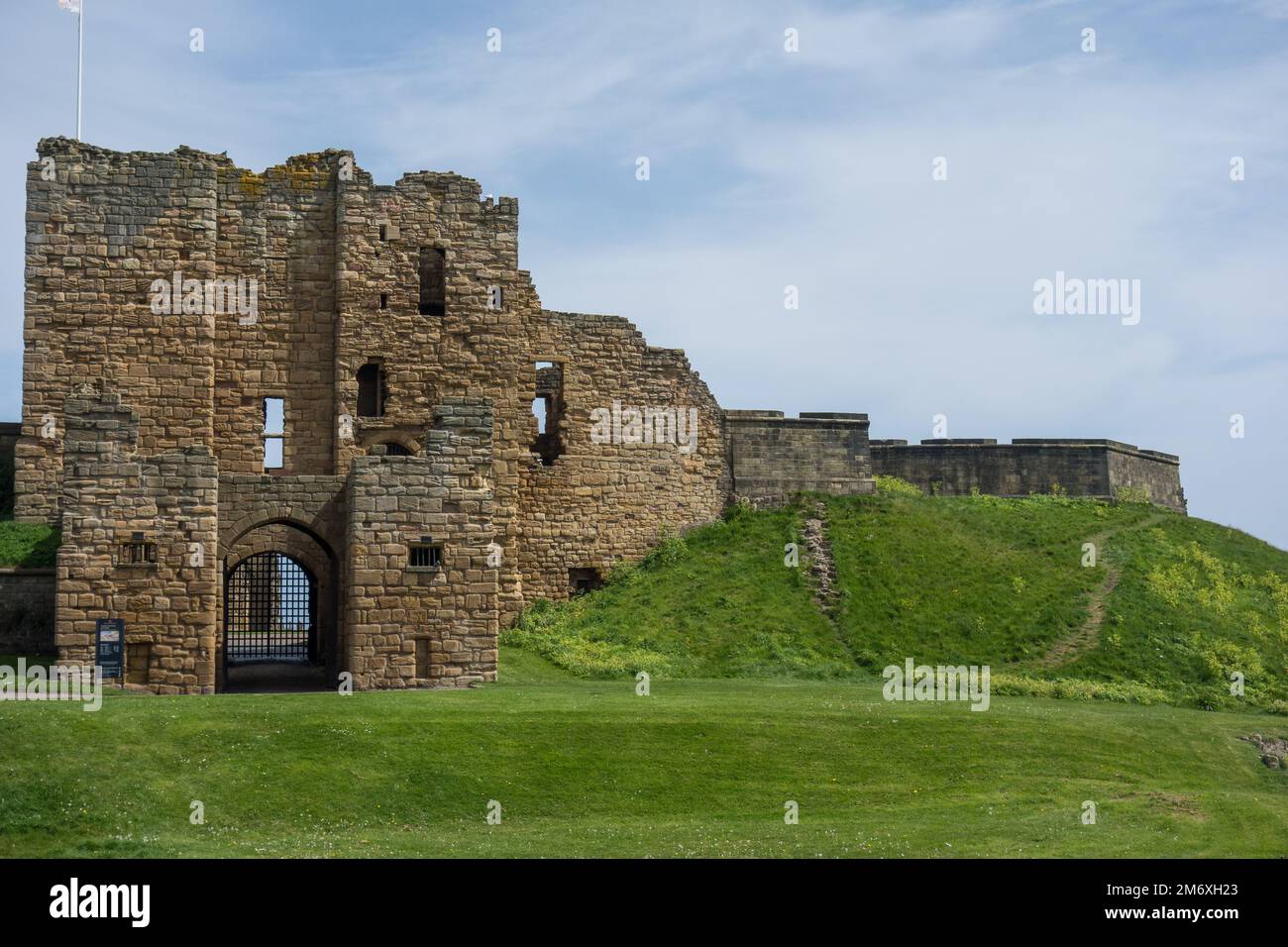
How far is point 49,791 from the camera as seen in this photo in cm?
2203

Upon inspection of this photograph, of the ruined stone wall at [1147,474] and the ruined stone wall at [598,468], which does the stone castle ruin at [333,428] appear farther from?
the ruined stone wall at [1147,474]

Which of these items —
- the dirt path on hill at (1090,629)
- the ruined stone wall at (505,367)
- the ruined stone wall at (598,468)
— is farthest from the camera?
the ruined stone wall at (598,468)

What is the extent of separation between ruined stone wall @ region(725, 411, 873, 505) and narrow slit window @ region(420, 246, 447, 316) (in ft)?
30.8

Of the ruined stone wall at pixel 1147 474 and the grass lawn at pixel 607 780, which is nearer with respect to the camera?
the grass lawn at pixel 607 780

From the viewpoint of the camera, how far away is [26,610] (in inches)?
1344

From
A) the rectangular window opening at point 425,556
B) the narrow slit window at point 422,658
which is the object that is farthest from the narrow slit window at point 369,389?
the narrow slit window at point 422,658

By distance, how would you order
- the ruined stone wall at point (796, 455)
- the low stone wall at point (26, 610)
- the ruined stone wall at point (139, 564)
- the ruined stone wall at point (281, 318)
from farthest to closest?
the ruined stone wall at point (796, 455) < the ruined stone wall at point (281, 318) < the low stone wall at point (26, 610) < the ruined stone wall at point (139, 564)

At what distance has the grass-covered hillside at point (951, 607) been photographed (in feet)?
119

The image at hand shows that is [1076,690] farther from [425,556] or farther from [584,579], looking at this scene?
[425,556]

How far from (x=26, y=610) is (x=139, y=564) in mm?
5368

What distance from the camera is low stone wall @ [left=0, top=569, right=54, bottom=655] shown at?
33.9 meters

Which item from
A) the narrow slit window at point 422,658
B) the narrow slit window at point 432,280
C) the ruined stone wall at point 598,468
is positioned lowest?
the narrow slit window at point 422,658

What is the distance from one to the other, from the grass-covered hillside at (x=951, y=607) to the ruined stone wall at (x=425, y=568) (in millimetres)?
4045

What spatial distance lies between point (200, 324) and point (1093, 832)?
82.2ft
